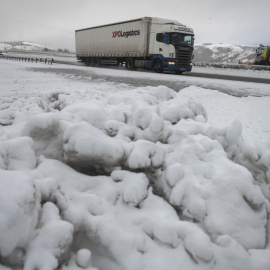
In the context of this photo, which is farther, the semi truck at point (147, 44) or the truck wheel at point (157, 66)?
the truck wheel at point (157, 66)

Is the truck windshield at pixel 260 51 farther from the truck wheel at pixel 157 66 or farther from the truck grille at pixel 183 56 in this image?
the truck wheel at pixel 157 66

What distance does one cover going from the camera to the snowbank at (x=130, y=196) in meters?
1.90

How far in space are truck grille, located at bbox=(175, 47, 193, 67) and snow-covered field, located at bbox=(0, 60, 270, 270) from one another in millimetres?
15829

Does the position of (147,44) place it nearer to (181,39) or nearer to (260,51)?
(181,39)

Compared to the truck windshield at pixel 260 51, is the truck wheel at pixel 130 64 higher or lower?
lower

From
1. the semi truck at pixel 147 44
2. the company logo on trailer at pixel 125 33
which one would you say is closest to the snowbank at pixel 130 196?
the semi truck at pixel 147 44

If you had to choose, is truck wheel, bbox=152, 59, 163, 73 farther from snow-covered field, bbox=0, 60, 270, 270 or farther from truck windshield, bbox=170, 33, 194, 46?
snow-covered field, bbox=0, 60, 270, 270

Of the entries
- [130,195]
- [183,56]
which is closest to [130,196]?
[130,195]

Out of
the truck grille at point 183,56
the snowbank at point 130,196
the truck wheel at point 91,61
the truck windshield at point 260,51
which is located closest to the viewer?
the snowbank at point 130,196

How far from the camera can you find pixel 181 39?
18.3 metres

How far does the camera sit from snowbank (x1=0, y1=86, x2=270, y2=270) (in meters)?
1.90

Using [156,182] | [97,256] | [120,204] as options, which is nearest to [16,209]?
[97,256]

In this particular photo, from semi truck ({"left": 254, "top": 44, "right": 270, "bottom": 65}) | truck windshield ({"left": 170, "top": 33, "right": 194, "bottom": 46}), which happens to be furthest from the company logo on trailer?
semi truck ({"left": 254, "top": 44, "right": 270, "bottom": 65})

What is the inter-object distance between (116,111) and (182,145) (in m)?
1.20
